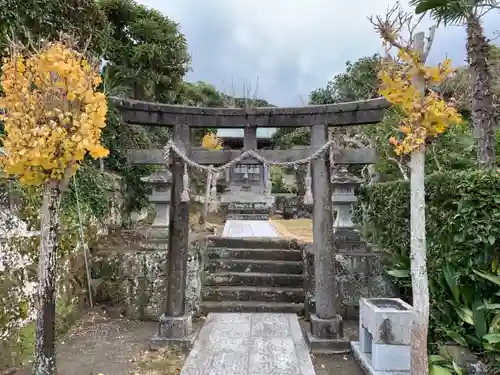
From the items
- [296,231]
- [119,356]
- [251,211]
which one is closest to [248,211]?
[251,211]

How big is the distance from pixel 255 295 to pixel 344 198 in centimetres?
248

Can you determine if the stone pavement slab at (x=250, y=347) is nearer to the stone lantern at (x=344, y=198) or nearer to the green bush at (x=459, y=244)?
the green bush at (x=459, y=244)

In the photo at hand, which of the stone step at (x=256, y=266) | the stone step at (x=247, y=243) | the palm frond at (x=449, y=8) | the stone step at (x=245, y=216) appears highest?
the palm frond at (x=449, y=8)

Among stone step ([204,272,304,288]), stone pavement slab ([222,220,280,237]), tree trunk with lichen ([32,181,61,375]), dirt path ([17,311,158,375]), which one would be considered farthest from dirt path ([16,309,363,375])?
stone pavement slab ([222,220,280,237])

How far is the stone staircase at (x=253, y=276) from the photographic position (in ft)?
21.1

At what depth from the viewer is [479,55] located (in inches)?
194

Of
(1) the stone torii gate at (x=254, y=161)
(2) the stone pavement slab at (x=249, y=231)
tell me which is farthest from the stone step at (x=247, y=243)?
(1) the stone torii gate at (x=254, y=161)

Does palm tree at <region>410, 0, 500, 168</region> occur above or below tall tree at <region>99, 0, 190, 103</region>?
below

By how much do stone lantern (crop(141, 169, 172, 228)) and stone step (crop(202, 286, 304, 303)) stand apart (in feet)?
5.15

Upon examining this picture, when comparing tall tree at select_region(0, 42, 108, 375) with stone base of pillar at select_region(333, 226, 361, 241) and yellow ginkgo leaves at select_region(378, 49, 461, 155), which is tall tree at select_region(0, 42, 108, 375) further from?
stone base of pillar at select_region(333, 226, 361, 241)

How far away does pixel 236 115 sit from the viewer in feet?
17.7

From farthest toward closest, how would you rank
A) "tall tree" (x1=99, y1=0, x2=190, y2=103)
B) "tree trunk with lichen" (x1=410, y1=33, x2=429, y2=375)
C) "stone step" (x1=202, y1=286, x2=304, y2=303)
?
"tall tree" (x1=99, y1=0, x2=190, y2=103) → "stone step" (x1=202, y1=286, x2=304, y2=303) → "tree trunk with lichen" (x1=410, y1=33, x2=429, y2=375)

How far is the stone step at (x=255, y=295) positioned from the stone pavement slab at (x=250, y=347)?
0.41 m

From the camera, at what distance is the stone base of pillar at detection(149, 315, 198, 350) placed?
4891mm
